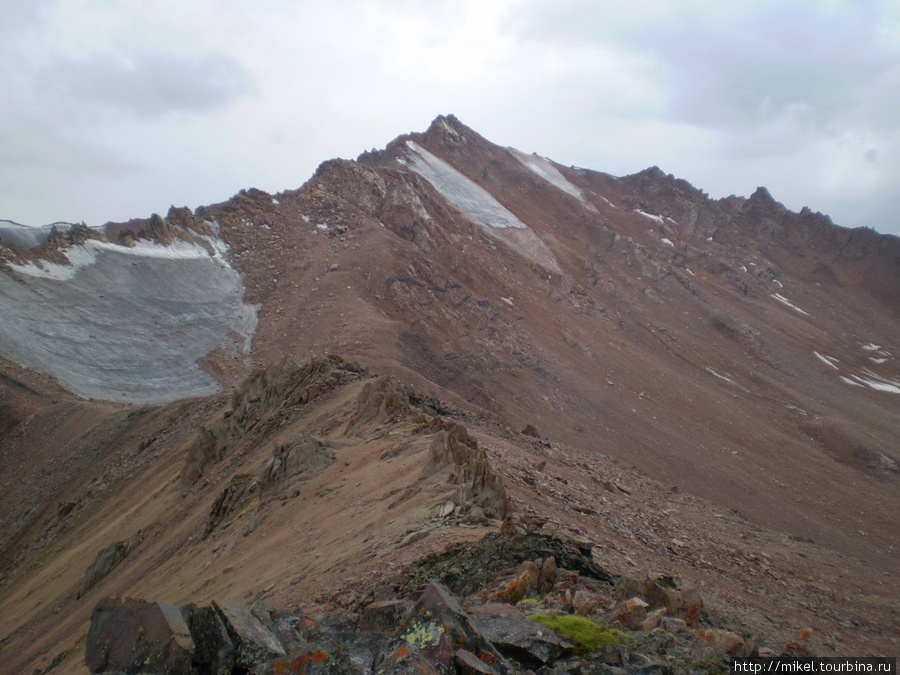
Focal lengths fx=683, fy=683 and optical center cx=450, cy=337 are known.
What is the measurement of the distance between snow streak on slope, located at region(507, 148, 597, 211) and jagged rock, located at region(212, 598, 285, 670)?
65382 mm

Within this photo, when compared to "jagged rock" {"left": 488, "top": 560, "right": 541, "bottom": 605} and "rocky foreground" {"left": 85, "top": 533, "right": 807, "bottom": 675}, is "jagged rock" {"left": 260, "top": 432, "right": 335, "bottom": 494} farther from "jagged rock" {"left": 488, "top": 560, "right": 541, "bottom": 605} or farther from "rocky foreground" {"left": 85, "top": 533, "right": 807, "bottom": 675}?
"jagged rock" {"left": 488, "top": 560, "right": 541, "bottom": 605}

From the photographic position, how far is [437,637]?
18.5 ft

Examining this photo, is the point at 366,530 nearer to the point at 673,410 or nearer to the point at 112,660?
the point at 112,660

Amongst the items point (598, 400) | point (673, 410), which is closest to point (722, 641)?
point (598, 400)

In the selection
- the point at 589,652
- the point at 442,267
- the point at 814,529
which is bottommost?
the point at 814,529

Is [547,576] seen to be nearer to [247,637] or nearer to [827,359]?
[247,637]

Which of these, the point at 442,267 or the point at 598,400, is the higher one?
the point at 442,267

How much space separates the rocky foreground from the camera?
5605 mm

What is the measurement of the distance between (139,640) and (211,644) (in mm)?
818

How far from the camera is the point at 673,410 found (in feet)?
117

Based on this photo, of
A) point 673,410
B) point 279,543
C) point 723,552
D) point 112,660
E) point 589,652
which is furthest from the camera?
point 673,410

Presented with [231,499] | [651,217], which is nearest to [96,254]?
[231,499]

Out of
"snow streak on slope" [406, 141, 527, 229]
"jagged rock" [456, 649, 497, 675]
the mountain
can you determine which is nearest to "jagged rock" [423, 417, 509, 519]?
the mountain

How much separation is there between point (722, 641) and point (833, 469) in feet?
106
